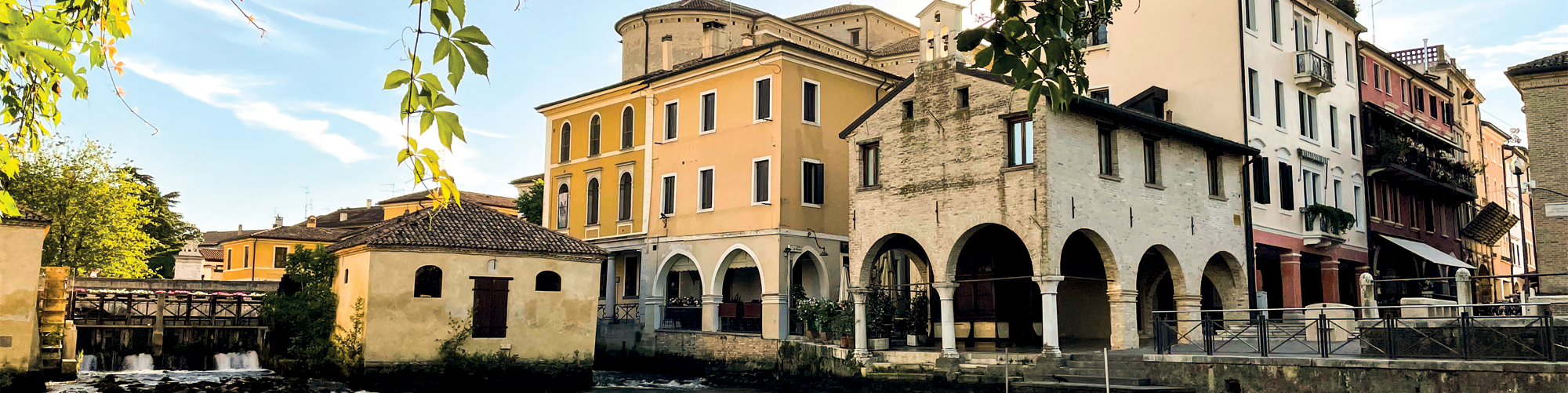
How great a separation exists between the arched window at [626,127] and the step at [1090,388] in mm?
16800

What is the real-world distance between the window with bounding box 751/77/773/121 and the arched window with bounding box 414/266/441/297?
8998mm

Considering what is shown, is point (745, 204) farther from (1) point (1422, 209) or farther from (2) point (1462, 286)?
(1) point (1422, 209)

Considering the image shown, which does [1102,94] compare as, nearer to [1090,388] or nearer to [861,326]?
[861,326]

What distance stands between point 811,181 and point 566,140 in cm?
1055

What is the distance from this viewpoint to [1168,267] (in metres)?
22.7

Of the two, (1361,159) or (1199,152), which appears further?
(1361,159)

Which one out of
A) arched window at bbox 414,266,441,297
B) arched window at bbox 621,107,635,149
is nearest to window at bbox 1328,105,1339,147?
arched window at bbox 621,107,635,149

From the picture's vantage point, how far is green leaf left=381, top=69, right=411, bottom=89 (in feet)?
13.0

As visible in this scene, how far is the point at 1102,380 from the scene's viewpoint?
18.4 meters

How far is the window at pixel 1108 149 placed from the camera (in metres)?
21.4

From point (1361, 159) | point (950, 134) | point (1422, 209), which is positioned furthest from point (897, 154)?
point (1422, 209)

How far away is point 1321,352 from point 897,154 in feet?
29.1

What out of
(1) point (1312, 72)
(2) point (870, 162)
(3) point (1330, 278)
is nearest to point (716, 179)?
(2) point (870, 162)

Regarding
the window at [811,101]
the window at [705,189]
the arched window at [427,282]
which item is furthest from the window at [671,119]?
the arched window at [427,282]
